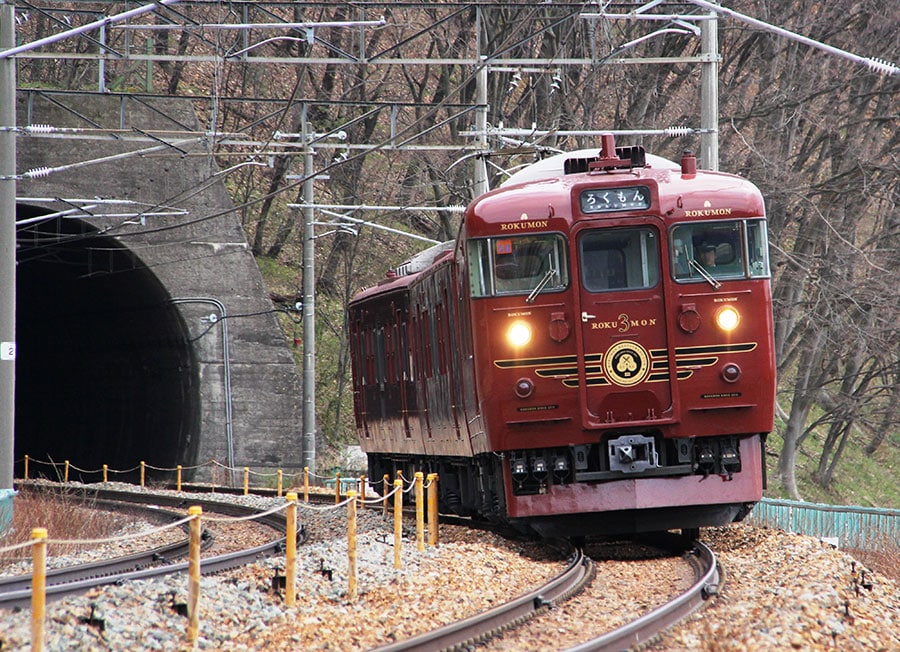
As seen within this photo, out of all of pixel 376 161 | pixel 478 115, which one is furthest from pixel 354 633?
pixel 376 161

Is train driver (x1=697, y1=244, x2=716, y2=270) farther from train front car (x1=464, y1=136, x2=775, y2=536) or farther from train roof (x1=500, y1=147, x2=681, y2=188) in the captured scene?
train roof (x1=500, y1=147, x2=681, y2=188)

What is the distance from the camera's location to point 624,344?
42.2 feet

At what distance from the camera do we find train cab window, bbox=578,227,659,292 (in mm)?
12977

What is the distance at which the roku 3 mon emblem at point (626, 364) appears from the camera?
1279cm

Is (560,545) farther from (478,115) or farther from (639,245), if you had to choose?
(478,115)

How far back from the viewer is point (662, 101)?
99.5 feet

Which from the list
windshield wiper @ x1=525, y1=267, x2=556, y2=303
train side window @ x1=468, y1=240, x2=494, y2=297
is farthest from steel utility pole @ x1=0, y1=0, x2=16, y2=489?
windshield wiper @ x1=525, y1=267, x2=556, y2=303

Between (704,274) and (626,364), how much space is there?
1.13 meters

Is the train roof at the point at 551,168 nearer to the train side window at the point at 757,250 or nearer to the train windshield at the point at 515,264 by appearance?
the train windshield at the point at 515,264

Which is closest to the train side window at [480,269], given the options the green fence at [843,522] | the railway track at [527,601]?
the railway track at [527,601]

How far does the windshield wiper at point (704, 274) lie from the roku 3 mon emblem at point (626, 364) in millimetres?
899

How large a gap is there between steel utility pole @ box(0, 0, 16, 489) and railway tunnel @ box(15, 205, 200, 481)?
938cm

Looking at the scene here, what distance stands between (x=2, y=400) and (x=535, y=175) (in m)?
8.38

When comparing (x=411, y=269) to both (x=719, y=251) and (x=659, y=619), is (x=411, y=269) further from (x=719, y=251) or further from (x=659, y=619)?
→ (x=659, y=619)
